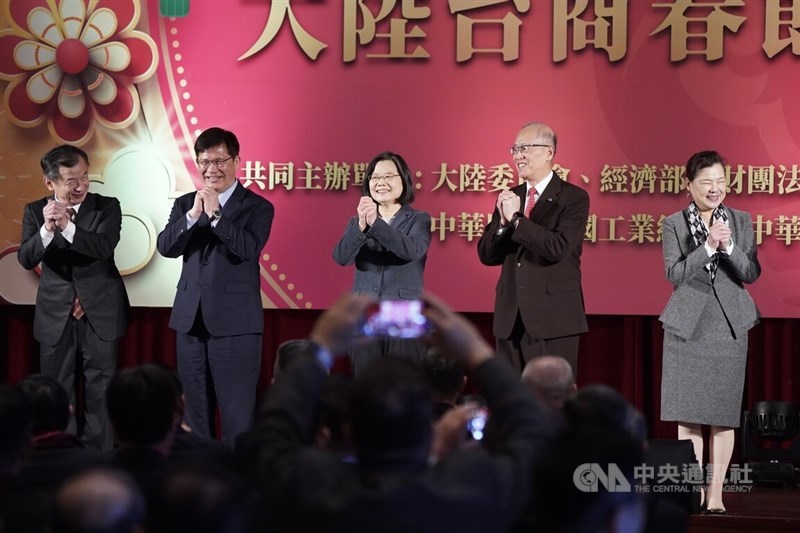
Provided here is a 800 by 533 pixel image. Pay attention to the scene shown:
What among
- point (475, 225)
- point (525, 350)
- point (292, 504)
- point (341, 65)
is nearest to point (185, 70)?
point (341, 65)

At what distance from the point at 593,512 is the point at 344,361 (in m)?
3.86

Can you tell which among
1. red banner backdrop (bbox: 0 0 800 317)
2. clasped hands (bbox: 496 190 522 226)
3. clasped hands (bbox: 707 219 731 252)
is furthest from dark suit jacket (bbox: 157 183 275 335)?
clasped hands (bbox: 707 219 731 252)

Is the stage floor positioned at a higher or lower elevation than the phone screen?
lower

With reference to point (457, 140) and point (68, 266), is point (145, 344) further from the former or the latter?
point (457, 140)

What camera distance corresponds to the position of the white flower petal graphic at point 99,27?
5.37m

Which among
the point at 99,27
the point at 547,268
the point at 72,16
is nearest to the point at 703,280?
the point at 547,268

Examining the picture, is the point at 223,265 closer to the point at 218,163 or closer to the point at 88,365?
the point at 218,163

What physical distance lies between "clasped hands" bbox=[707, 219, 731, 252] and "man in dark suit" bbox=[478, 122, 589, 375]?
53cm

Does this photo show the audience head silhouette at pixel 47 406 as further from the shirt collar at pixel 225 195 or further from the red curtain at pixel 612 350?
the red curtain at pixel 612 350

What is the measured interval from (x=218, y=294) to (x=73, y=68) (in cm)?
168

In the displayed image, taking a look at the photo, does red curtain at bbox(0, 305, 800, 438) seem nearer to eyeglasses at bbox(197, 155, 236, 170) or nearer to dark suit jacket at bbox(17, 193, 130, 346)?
dark suit jacket at bbox(17, 193, 130, 346)

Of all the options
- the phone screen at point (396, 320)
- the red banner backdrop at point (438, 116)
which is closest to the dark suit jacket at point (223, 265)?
the red banner backdrop at point (438, 116)

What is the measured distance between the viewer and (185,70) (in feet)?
17.5

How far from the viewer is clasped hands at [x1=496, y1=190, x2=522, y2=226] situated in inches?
167
